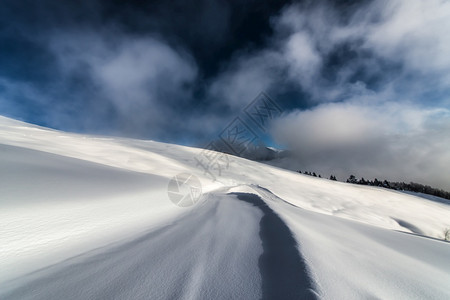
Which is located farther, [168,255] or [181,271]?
[168,255]

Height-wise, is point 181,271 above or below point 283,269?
below

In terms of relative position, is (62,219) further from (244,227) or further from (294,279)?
(294,279)

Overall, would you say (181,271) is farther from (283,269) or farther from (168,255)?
(283,269)

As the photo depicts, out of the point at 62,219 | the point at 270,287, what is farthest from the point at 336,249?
the point at 62,219

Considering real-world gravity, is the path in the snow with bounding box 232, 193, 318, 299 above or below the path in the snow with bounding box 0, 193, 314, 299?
above

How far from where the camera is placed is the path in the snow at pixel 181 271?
102cm

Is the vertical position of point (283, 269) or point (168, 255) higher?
point (283, 269)

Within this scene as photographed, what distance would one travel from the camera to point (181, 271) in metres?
1.24

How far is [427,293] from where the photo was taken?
118cm

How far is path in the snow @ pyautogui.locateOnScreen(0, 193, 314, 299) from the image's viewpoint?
1.02m

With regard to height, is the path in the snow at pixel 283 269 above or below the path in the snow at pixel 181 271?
above

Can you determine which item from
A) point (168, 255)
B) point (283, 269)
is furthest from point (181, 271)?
point (283, 269)

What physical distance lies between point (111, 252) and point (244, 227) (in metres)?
1.41

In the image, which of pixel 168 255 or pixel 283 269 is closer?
pixel 283 269
